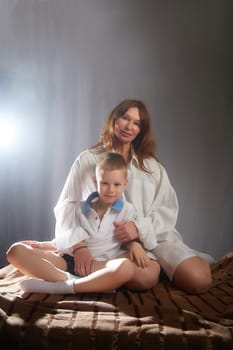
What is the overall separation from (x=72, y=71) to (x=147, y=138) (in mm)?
379

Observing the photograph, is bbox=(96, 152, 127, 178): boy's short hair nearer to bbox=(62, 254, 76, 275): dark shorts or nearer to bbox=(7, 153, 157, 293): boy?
bbox=(7, 153, 157, 293): boy

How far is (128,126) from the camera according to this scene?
159 cm

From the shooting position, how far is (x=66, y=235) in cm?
155

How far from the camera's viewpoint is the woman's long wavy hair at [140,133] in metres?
1.61

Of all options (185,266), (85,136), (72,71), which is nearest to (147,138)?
(85,136)

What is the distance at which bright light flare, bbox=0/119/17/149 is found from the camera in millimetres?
1649

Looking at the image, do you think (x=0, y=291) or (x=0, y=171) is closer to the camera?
(x=0, y=291)

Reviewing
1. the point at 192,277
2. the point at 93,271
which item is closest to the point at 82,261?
the point at 93,271

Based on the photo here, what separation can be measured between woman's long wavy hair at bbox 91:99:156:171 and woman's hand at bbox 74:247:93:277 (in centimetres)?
37

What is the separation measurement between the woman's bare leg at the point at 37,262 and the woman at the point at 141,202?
40mm

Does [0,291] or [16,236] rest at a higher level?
[16,236]

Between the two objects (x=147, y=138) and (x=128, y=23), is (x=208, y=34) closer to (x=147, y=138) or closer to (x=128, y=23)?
(x=128, y=23)

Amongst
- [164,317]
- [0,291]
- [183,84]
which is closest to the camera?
[164,317]

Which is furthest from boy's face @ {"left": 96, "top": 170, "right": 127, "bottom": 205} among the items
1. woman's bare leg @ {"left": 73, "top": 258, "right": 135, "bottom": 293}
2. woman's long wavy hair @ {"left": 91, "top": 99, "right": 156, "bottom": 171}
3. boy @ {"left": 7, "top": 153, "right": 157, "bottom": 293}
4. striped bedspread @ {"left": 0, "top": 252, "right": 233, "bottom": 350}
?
striped bedspread @ {"left": 0, "top": 252, "right": 233, "bottom": 350}
